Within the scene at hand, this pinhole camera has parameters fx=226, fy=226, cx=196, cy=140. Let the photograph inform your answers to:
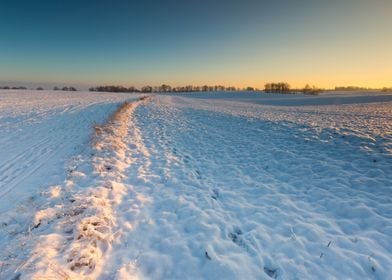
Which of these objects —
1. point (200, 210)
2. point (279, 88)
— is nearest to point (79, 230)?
point (200, 210)

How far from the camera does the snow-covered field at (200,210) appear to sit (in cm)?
397

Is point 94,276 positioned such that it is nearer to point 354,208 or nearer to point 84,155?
point 354,208

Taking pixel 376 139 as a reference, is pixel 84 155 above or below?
below

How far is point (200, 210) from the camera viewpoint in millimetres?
5809

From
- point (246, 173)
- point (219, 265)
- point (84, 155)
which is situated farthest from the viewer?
point (84, 155)

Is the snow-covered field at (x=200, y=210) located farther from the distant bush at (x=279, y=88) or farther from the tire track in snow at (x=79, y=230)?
the distant bush at (x=279, y=88)

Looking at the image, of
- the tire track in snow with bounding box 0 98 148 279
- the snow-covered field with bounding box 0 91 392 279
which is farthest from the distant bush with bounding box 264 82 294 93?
the tire track in snow with bounding box 0 98 148 279

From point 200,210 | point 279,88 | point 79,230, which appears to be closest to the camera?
point 79,230

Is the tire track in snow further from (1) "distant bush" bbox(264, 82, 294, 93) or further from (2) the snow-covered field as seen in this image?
(1) "distant bush" bbox(264, 82, 294, 93)

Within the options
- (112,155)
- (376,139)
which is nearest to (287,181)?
(376,139)

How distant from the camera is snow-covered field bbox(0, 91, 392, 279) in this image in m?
3.97

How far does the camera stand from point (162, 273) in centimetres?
389

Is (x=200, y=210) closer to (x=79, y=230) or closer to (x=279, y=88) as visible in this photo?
(x=79, y=230)

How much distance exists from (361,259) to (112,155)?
28.8ft
